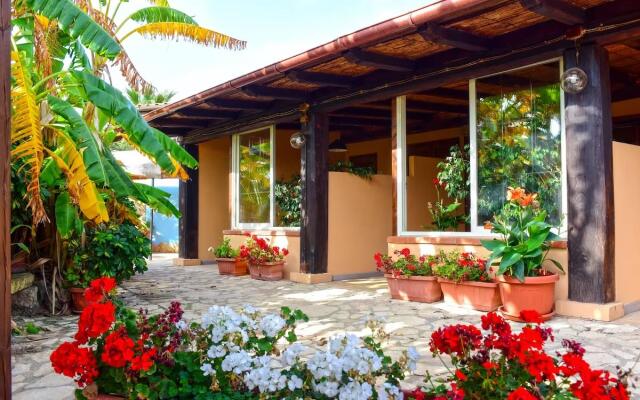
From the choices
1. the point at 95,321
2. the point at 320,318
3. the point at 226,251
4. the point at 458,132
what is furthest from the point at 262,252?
the point at 95,321

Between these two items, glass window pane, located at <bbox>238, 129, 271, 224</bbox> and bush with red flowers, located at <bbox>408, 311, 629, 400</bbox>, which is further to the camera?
glass window pane, located at <bbox>238, 129, 271, 224</bbox>

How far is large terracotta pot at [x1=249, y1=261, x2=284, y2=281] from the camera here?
8.27m

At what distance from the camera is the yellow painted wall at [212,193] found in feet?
37.3

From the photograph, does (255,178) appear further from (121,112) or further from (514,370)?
(514,370)

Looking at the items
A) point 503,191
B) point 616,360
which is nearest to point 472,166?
point 503,191

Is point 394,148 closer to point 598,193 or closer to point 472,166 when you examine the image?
point 472,166

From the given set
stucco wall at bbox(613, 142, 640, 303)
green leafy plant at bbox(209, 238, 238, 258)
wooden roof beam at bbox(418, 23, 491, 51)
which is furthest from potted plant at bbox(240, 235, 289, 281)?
stucco wall at bbox(613, 142, 640, 303)

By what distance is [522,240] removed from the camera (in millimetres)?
5109

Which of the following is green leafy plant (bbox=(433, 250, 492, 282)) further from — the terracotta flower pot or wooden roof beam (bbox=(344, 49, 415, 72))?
the terracotta flower pot

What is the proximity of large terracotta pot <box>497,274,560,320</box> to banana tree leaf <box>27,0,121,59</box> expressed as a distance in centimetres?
414

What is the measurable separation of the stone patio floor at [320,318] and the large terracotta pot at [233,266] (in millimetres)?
387

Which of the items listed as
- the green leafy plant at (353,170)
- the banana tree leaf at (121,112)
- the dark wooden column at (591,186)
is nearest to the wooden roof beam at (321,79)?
the green leafy plant at (353,170)

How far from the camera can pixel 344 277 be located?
8.23 metres

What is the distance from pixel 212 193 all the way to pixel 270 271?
3778 mm
